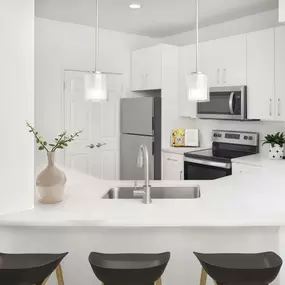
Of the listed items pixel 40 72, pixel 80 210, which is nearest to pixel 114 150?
pixel 40 72

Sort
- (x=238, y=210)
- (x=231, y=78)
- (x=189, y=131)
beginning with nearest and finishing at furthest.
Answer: (x=238, y=210)
(x=231, y=78)
(x=189, y=131)

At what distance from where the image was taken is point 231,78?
13.7 feet

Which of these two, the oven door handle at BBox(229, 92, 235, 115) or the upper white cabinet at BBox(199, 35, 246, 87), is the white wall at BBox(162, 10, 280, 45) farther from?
the oven door handle at BBox(229, 92, 235, 115)

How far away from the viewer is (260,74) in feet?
12.8

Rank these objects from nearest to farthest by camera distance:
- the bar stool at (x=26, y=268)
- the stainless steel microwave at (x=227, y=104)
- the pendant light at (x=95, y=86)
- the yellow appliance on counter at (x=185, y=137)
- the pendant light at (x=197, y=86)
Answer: the bar stool at (x=26, y=268)
the pendant light at (x=197, y=86)
the pendant light at (x=95, y=86)
the stainless steel microwave at (x=227, y=104)
the yellow appliance on counter at (x=185, y=137)

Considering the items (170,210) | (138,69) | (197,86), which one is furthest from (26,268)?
(138,69)

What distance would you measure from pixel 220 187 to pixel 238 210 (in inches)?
22.1

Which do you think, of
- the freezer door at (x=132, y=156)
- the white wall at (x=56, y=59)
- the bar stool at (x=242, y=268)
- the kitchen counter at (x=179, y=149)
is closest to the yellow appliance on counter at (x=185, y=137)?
the kitchen counter at (x=179, y=149)

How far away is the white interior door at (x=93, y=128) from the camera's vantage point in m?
4.75

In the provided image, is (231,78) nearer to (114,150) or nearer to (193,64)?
(193,64)

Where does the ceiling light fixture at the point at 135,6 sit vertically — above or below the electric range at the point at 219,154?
above

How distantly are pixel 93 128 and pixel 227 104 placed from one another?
5.90ft

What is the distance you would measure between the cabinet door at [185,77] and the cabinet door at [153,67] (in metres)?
0.29

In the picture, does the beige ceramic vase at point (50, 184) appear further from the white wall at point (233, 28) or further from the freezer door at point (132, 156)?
the white wall at point (233, 28)
